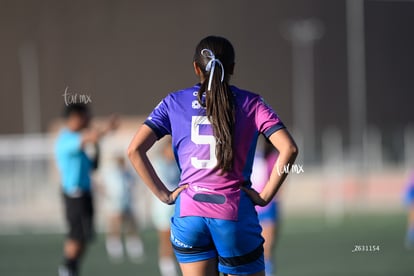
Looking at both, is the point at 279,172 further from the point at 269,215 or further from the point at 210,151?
the point at 269,215

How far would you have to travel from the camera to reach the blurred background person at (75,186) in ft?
33.8

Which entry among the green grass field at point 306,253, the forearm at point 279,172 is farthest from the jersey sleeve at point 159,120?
the green grass field at point 306,253

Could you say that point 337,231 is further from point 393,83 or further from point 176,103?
point 393,83

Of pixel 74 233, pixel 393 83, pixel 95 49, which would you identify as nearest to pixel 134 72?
pixel 95 49

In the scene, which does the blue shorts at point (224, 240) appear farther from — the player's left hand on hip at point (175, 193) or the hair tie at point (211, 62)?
the hair tie at point (211, 62)

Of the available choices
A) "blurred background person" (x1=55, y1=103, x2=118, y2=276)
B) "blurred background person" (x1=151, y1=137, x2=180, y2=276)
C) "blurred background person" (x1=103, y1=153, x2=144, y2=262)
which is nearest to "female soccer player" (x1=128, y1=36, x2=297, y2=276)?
"blurred background person" (x1=55, y1=103, x2=118, y2=276)

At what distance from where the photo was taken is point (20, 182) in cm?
2605

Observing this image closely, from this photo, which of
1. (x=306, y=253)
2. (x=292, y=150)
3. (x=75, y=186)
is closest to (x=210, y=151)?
(x=292, y=150)

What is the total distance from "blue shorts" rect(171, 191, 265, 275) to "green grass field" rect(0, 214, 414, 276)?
681 centimetres

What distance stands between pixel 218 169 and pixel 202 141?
18cm

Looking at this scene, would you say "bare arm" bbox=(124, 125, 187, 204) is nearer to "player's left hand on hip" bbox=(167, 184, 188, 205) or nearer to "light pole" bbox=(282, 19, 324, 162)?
"player's left hand on hip" bbox=(167, 184, 188, 205)

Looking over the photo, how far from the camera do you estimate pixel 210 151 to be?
5098mm

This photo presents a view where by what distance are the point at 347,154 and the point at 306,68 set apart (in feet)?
22.5

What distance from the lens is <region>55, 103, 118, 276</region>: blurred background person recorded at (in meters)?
10.3
